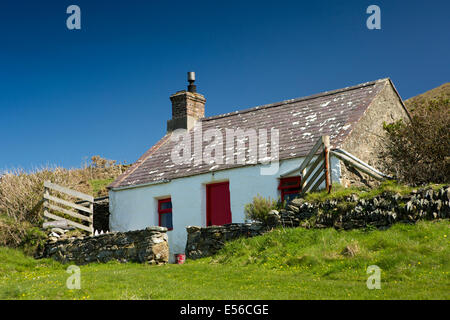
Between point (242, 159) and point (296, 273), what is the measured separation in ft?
26.1

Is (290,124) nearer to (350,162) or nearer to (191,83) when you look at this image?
(350,162)

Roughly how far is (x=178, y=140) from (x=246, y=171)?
608cm

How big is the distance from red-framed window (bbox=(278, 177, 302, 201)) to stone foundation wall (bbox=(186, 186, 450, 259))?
302 centimetres

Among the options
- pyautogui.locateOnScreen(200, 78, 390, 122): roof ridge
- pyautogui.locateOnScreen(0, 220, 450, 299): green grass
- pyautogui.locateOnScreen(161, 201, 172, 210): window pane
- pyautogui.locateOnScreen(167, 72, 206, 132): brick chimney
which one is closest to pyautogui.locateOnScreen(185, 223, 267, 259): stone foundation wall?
pyautogui.locateOnScreen(0, 220, 450, 299): green grass

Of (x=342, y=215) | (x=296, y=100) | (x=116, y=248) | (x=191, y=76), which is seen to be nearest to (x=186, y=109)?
(x=191, y=76)

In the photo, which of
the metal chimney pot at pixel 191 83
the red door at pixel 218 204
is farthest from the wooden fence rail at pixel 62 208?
the metal chimney pot at pixel 191 83

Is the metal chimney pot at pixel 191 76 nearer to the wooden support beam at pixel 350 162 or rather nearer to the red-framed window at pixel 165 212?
the red-framed window at pixel 165 212

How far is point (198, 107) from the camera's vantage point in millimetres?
24812

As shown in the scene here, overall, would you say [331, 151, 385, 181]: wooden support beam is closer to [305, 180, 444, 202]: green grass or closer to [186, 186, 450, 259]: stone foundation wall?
[305, 180, 444, 202]: green grass

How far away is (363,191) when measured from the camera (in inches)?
565

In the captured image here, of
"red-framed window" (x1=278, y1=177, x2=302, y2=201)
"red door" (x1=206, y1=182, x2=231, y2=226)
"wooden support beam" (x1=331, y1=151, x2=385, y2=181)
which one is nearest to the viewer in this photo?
"wooden support beam" (x1=331, y1=151, x2=385, y2=181)

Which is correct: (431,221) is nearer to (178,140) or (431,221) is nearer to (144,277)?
(144,277)

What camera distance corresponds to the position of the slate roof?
18297 millimetres

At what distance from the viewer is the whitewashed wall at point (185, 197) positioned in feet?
59.0
